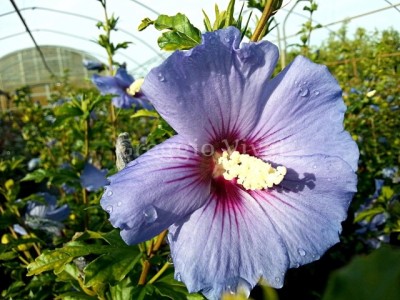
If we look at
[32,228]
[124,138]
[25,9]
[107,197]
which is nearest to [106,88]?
[32,228]

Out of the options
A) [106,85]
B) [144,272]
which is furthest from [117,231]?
[106,85]

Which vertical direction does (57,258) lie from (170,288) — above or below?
above

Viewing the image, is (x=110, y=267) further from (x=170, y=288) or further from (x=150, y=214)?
(x=150, y=214)

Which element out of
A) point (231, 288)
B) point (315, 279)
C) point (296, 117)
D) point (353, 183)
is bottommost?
point (315, 279)

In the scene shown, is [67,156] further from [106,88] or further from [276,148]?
[276,148]

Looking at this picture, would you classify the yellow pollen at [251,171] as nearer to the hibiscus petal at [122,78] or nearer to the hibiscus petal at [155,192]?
the hibiscus petal at [155,192]

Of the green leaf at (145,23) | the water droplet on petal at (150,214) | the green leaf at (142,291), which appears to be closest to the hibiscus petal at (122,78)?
the green leaf at (145,23)

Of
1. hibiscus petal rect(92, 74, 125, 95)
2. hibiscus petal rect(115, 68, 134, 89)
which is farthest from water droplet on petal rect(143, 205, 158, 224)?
hibiscus petal rect(115, 68, 134, 89)

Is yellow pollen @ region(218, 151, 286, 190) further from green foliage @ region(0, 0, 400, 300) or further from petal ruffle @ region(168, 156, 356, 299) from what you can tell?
green foliage @ region(0, 0, 400, 300)
